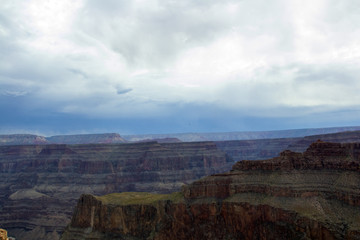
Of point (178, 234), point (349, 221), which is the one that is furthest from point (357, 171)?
point (178, 234)

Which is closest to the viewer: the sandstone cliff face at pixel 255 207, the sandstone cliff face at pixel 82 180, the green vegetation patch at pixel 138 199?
the sandstone cliff face at pixel 255 207

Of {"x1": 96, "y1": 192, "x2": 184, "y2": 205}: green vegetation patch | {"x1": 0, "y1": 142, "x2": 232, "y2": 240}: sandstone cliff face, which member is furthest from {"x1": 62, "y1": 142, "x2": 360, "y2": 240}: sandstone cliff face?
{"x1": 0, "y1": 142, "x2": 232, "y2": 240}: sandstone cliff face

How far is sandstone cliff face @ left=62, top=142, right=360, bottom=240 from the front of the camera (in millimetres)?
57625

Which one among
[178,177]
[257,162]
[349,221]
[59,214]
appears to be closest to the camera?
[349,221]

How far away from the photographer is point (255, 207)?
63062mm

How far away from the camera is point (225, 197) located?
69.6m

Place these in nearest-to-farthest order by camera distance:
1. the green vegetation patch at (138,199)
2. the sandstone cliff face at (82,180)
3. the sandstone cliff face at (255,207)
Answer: the sandstone cliff face at (255,207) < the green vegetation patch at (138,199) < the sandstone cliff face at (82,180)

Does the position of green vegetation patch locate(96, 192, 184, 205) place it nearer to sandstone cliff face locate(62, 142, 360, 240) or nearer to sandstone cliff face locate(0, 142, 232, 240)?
sandstone cliff face locate(62, 142, 360, 240)

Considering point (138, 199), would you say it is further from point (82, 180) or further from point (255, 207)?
point (82, 180)

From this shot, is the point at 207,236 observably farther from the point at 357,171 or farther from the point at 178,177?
the point at 178,177

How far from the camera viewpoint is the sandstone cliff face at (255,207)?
5762 cm

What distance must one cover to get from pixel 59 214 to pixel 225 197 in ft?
313

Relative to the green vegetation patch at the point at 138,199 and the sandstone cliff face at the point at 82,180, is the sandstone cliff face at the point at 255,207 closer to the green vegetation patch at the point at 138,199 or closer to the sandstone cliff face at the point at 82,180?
the green vegetation patch at the point at 138,199

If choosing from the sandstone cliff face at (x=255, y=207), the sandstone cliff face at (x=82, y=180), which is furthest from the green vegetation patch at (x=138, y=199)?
the sandstone cliff face at (x=82, y=180)
